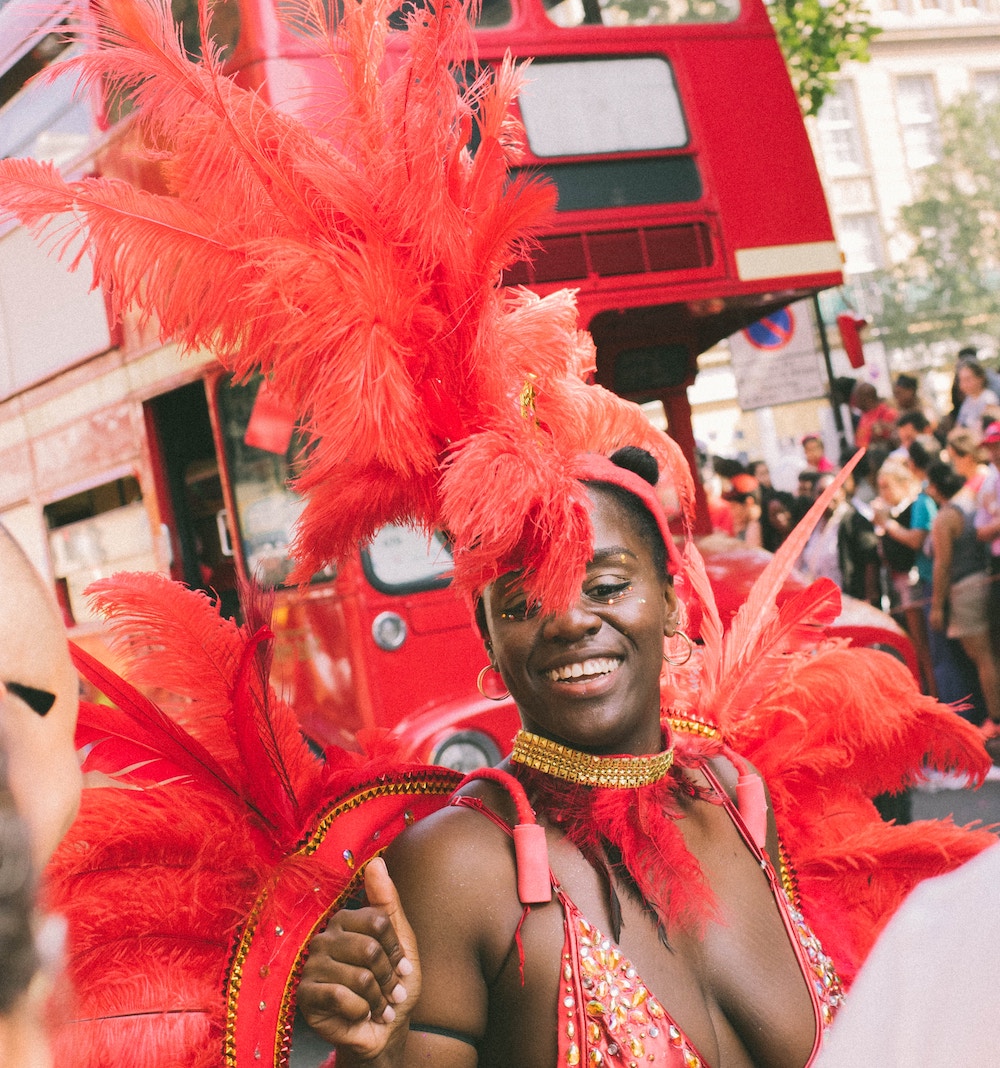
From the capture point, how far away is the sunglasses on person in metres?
0.63

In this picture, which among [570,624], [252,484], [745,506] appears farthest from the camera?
[745,506]

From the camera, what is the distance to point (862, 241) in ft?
84.7

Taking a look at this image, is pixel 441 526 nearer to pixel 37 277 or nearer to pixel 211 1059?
pixel 211 1059

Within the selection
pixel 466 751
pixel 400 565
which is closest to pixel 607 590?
pixel 466 751

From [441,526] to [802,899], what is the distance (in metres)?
0.90

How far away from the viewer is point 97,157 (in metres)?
4.94

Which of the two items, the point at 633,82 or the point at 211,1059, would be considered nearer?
the point at 211,1059

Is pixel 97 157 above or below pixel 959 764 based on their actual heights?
above

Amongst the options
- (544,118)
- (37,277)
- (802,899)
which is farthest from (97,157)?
(802,899)

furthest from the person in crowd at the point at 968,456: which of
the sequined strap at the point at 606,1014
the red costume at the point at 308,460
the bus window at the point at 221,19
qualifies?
the sequined strap at the point at 606,1014

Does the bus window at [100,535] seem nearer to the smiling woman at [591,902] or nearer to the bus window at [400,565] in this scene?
the bus window at [400,565]

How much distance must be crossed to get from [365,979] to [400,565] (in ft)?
11.0

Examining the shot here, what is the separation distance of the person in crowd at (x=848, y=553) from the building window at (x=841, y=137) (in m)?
20.2

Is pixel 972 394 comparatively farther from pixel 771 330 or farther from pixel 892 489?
pixel 771 330
